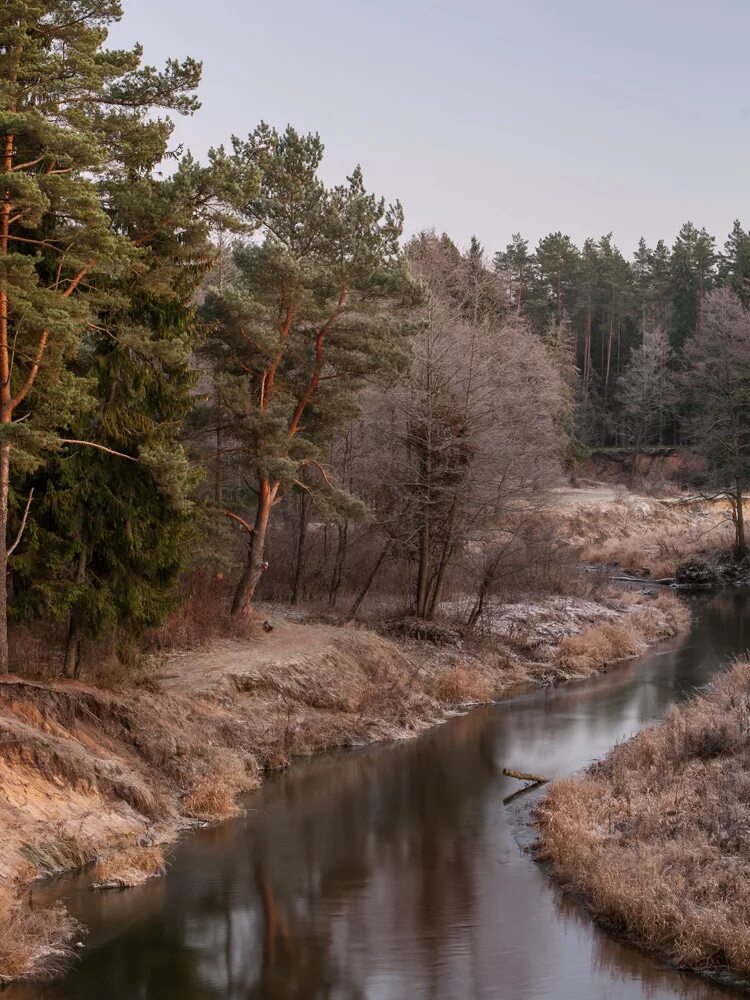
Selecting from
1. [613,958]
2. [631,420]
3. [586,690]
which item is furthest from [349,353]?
[631,420]

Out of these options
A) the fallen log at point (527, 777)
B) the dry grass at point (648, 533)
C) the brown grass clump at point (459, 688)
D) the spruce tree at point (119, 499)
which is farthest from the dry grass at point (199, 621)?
the dry grass at point (648, 533)

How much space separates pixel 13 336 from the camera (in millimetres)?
16016

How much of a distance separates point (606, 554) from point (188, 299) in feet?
123

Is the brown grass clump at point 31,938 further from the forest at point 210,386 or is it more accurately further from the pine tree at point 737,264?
the pine tree at point 737,264

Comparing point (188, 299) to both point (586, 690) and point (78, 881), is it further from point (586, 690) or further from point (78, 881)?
point (586, 690)

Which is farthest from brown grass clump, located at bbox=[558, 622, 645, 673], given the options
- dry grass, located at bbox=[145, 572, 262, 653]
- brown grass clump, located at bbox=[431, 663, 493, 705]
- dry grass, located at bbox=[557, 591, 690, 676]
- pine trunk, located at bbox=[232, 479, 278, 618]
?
pine trunk, located at bbox=[232, 479, 278, 618]

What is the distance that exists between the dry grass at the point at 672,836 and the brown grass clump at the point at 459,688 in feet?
23.6

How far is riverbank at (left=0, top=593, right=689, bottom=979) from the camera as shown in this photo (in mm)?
13898

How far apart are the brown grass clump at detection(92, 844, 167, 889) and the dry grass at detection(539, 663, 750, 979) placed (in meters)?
5.56

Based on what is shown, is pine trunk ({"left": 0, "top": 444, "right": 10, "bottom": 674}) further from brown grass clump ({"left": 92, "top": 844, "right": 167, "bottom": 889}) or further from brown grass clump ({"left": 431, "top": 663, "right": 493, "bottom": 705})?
brown grass clump ({"left": 431, "top": 663, "right": 493, "bottom": 705})

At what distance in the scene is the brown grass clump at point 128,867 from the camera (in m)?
13.6

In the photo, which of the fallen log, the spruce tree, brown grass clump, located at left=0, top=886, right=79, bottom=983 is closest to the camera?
brown grass clump, located at left=0, top=886, right=79, bottom=983

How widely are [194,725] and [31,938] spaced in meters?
7.65

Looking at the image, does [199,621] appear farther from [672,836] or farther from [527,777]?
[672,836]
